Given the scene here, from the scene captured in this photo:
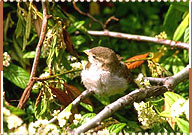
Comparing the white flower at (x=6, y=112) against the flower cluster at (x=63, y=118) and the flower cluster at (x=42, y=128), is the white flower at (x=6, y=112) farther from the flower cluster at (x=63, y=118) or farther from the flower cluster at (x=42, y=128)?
the flower cluster at (x=63, y=118)

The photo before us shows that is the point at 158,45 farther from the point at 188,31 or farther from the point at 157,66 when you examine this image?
the point at 157,66

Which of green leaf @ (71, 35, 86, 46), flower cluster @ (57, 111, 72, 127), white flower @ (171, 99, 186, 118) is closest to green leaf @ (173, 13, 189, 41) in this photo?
green leaf @ (71, 35, 86, 46)

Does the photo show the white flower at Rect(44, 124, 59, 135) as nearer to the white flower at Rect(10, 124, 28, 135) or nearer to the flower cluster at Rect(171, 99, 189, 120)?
the white flower at Rect(10, 124, 28, 135)

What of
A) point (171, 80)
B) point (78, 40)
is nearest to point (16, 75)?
point (78, 40)

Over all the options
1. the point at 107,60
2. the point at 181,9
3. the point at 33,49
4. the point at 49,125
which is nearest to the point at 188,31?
the point at 181,9

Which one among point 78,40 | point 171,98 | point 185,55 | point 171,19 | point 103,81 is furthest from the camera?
point 171,19

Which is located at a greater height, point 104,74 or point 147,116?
point 104,74

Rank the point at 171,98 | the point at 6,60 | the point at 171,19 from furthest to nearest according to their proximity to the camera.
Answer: the point at 171,19
the point at 6,60
the point at 171,98

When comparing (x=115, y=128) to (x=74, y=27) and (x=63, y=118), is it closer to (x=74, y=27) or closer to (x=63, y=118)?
(x=63, y=118)

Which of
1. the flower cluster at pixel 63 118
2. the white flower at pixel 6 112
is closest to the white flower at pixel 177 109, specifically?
the flower cluster at pixel 63 118
